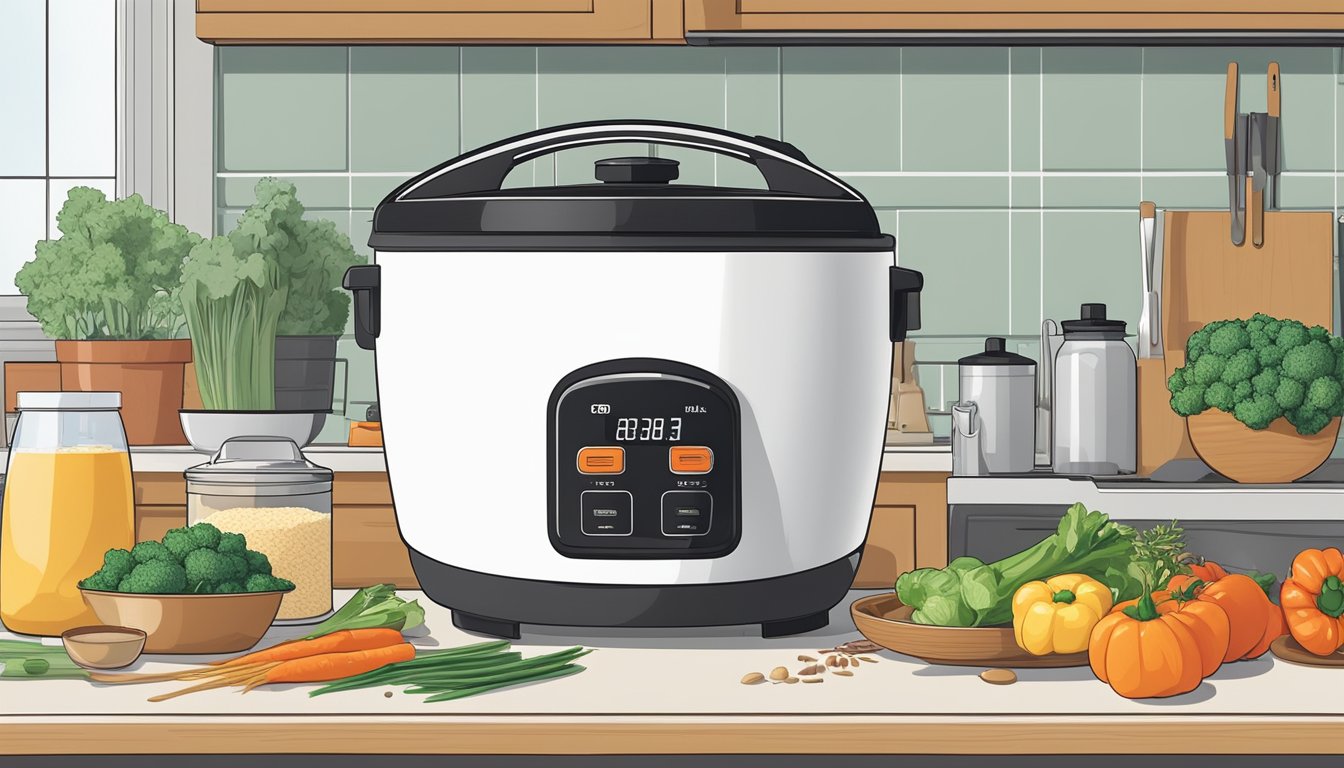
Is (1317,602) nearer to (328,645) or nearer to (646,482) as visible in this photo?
(646,482)

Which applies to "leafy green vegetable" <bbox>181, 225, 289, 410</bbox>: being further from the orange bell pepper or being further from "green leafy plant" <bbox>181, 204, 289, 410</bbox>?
the orange bell pepper

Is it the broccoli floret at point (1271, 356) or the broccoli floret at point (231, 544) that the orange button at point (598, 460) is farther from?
the broccoli floret at point (1271, 356)

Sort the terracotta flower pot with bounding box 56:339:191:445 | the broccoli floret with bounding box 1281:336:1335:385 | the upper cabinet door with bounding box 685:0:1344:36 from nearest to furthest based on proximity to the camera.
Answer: the broccoli floret with bounding box 1281:336:1335:385 < the terracotta flower pot with bounding box 56:339:191:445 < the upper cabinet door with bounding box 685:0:1344:36

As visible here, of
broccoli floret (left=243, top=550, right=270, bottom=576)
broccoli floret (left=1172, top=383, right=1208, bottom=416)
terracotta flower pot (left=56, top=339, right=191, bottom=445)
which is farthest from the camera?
terracotta flower pot (left=56, top=339, right=191, bottom=445)

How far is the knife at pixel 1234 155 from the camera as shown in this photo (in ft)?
8.57

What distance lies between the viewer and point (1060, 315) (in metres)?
2.88

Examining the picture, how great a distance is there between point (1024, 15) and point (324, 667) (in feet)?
6.40

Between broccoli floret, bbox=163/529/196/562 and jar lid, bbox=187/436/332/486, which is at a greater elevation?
jar lid, bbox=187/436/332/486

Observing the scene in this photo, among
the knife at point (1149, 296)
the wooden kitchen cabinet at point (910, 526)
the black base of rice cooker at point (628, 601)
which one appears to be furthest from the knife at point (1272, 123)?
the black base of rice cooker at point (628, 601)

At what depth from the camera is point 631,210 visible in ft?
3.65

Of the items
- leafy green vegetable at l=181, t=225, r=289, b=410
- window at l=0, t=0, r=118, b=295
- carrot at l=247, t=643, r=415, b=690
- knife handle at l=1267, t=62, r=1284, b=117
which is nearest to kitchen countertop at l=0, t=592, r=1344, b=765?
carrot at l=247, t=643, r=415, b=690

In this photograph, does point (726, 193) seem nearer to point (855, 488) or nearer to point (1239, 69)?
point (855, 488)

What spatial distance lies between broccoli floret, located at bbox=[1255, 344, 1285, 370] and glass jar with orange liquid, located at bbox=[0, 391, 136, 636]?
1.48 m

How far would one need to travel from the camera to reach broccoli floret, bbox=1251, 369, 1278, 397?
202 cm
